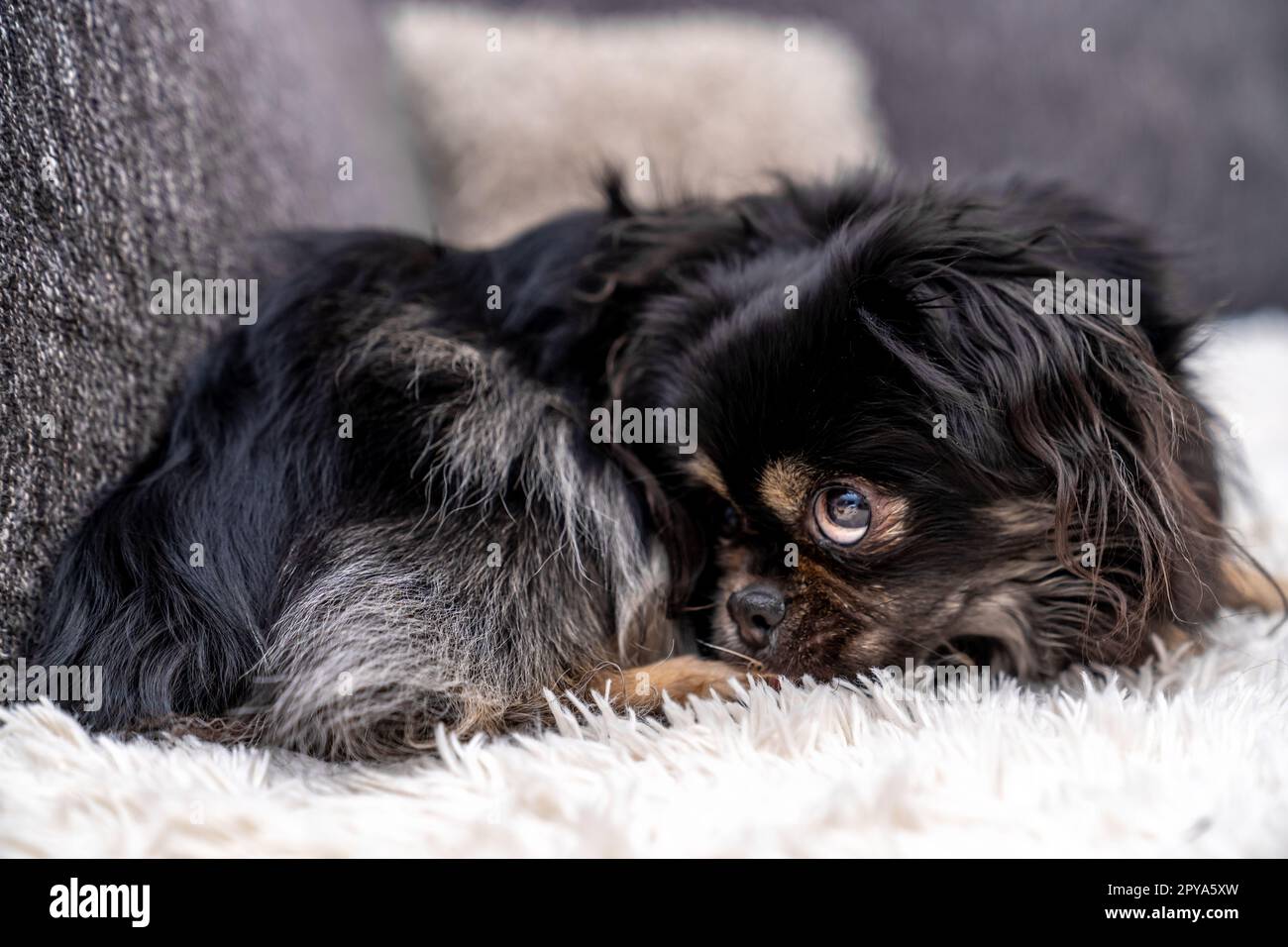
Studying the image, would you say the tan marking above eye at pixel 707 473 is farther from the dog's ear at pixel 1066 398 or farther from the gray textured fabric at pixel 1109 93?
the gray textured fabric at pixel 1109 93

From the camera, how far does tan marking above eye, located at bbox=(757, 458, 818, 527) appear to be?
1.44 meters

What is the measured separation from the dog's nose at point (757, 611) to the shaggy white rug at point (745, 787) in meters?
0.21

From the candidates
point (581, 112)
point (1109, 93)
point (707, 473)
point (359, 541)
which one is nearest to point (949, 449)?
point (707, 473)

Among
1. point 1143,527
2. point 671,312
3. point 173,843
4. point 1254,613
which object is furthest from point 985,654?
point 173,843

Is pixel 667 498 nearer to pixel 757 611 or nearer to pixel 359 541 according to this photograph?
pixel 757 611

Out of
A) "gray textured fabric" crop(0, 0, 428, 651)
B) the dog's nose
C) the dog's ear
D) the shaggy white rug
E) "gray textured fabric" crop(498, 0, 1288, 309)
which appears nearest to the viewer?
the shaggy white rug

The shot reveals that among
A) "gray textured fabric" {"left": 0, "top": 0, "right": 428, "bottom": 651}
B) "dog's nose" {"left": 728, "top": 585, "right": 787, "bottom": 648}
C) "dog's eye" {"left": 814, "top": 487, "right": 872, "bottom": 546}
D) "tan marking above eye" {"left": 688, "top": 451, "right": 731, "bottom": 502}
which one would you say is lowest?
"dog's nose" {"left": 728, "top": 585, "right": 787, "bottom": 648}

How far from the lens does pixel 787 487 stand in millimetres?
1465

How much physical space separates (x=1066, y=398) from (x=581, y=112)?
231 centimetres

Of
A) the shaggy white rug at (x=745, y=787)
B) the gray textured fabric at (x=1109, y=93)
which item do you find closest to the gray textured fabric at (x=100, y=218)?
the shaggy white rug at (x=745, y=787)

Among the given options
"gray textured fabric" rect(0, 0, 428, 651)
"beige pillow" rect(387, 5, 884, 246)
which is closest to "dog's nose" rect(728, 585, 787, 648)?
"gray textured fabric" rect(0, 0, 428, 651)

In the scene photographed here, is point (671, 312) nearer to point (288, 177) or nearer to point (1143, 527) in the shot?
point (1143, 527)

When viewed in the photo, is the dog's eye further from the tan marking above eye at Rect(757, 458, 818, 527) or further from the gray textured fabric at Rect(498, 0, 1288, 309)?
the gray textured fabric at Rect(498, 0, 1288, 309)
